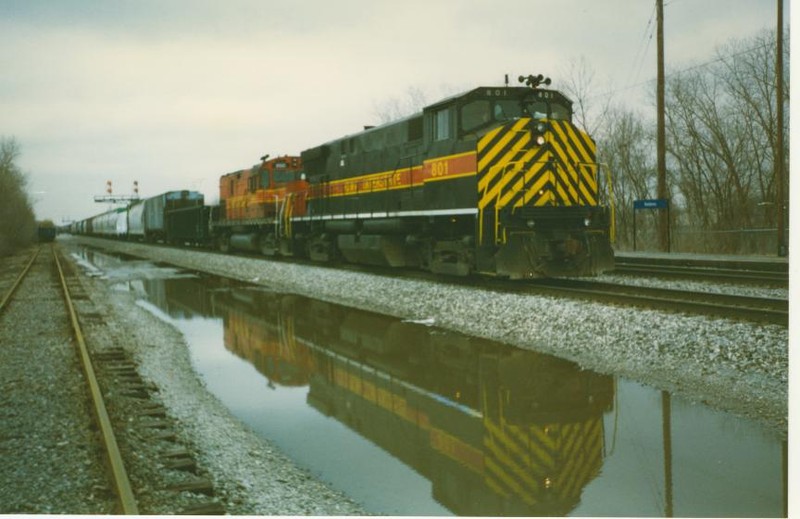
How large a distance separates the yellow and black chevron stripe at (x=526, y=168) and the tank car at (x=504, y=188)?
2cm

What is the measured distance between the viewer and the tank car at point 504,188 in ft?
36.2

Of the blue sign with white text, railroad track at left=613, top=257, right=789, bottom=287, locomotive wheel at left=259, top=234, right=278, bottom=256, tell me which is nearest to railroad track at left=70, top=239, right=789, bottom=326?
railroad track at left=613, top=257, right=789, bottom=287

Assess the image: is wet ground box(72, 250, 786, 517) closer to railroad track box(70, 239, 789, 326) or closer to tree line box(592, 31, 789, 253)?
railroad track box(70, 239, 789, 326)

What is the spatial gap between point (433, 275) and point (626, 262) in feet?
17.9

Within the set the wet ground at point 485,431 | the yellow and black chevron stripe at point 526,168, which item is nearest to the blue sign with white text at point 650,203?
the yellow and black chevron stripe at point 526,168

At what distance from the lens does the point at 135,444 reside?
15.8ft

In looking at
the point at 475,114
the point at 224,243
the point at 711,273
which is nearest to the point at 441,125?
the point at 475,114

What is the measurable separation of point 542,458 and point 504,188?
726cm

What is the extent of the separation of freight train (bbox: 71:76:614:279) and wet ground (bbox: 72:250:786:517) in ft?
10.5

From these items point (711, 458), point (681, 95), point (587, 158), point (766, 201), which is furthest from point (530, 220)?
point (711, 458)

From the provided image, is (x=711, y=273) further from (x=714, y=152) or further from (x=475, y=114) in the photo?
(x=475, y=114)

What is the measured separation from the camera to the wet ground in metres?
3.87

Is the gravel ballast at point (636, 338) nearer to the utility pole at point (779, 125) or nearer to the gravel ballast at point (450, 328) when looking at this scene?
the gravel ballast at point (450, 328)

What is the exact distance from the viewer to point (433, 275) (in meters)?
13.9
